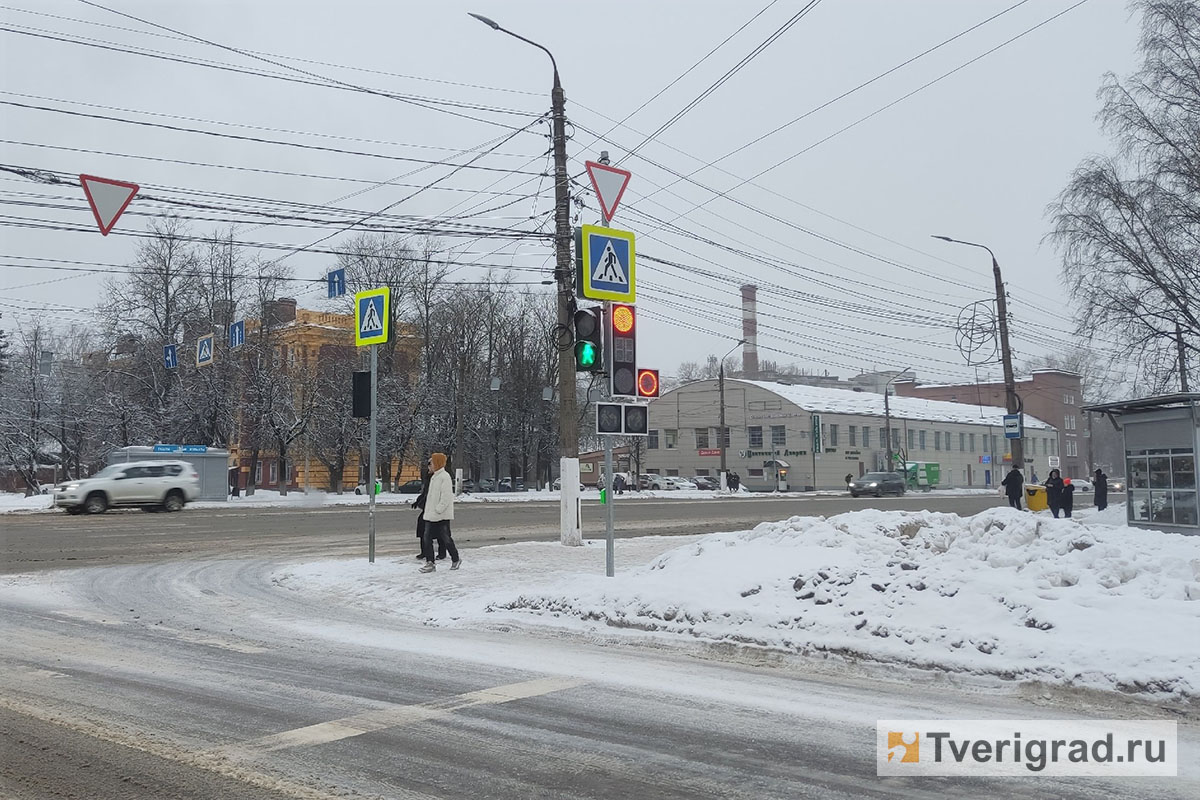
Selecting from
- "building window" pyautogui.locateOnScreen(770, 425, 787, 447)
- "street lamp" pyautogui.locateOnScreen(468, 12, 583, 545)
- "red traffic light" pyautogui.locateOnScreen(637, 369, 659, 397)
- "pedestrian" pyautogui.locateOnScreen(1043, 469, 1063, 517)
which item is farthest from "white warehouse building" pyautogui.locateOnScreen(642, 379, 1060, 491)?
"red traffic light" pyautogui.locateOnScreen(637, 369, 659, 397)

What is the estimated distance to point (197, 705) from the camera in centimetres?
658

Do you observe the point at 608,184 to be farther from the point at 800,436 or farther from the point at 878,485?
the point at 800,436

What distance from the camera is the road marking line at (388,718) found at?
18.2 feet

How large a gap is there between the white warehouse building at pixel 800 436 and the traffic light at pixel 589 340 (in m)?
60.7

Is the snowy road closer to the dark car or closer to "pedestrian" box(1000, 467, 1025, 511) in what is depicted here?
"pedestrian" box(1000, 467, 1025, 511)

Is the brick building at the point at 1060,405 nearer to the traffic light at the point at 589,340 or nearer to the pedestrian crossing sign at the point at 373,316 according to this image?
the pedestrian crossing sign at the point at 373,316

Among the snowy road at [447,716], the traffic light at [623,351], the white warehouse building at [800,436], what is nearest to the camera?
the snowy road at [447,716]

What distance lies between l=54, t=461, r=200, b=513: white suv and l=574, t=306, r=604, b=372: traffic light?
26.9 m

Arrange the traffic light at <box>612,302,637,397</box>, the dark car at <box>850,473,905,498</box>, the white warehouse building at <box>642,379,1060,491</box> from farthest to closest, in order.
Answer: the white warehouse building at <box>642,379,1060,491</box> < the dark car at <box>850,473,905,498</box> < the traffic light at <box>612,302,637,397</box>

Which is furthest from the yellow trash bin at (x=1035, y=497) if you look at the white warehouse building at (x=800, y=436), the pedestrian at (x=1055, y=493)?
the white warehouse building at (x=800, y=436)

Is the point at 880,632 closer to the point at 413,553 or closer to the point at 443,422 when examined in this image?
the point at 413,553

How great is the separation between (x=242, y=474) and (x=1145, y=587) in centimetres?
6283

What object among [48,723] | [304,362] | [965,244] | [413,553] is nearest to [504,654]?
[48,723]

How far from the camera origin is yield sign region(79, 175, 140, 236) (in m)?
14.3
